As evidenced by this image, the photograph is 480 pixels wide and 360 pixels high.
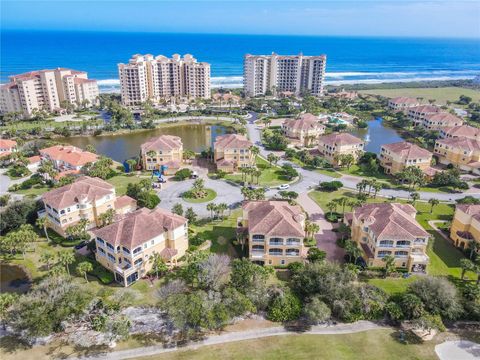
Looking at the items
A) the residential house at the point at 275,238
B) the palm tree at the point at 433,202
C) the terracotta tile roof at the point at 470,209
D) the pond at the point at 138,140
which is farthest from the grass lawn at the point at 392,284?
the pond at the point at 138,140

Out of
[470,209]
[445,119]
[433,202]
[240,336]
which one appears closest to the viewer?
[240,336]

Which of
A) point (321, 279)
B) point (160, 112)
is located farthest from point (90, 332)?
point (160, 112)

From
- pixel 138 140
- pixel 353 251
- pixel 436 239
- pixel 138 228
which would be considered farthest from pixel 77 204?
pixel 436 239

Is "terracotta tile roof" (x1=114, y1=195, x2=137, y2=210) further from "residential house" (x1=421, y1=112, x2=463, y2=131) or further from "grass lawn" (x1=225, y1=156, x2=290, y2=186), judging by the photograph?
"residential house" (x1=421, y1=112, x2=463, y2=131)

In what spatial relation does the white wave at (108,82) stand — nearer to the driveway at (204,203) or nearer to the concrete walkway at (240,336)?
the driveway at (204,203)

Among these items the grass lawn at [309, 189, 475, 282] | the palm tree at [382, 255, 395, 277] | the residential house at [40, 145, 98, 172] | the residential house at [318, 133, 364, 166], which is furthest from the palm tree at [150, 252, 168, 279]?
the residential house at [318, 133, 364, 166]

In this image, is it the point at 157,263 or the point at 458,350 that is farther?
the point at 157,263

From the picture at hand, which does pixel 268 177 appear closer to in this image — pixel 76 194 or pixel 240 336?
pixel 76 194

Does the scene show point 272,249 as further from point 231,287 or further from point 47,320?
point 47,320
